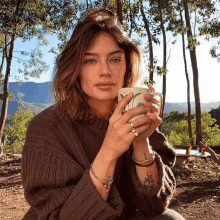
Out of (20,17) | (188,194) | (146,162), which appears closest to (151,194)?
(146,162)

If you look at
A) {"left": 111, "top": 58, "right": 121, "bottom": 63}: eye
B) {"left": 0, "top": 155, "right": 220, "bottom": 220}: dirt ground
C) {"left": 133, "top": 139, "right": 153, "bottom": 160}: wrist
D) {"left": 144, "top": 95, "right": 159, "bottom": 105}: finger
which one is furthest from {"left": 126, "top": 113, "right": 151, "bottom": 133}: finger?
{"left": 0, "top": 155, "right": 220, "bottom": 220}: dirt ground

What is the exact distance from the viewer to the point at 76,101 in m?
1.90

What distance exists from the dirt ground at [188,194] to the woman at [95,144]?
9.26 ft

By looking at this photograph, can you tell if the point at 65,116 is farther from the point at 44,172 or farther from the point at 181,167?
the point at 181,167

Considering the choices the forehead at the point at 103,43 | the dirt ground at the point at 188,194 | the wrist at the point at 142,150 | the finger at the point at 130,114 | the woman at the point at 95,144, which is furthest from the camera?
the dirt ground at the point at 188,194

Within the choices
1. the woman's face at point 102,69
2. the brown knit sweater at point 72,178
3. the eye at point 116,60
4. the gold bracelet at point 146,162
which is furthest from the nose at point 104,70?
the gold bracelet at point 146,162

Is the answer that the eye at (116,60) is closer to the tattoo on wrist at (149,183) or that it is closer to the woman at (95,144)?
the woman at (95,144)

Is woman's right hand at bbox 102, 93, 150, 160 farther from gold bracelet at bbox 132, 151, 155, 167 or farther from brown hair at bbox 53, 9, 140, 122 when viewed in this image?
brown hair at bbox 53, 9, 140, 122

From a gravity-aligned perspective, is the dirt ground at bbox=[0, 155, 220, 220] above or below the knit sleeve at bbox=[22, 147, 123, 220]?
below

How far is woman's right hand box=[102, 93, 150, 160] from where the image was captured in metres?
1.34

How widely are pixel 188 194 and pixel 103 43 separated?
4.25 m

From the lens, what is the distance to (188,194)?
5320 mm

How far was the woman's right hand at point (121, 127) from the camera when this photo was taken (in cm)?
134

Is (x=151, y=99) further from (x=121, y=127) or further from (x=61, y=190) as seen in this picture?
(x=61, y=190)
